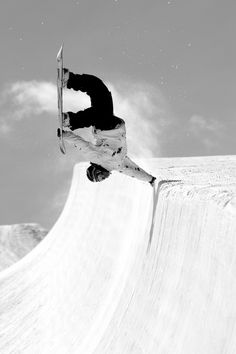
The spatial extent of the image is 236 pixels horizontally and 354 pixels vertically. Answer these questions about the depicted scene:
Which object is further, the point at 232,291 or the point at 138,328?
the point at 138,328

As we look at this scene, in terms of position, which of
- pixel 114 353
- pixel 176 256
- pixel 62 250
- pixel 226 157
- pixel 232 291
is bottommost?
pixel 114 353

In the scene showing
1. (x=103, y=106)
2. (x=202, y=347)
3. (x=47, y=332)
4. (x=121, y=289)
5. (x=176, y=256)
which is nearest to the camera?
(x=202, y=347)

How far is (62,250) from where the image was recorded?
15273mm

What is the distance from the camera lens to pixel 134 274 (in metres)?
8.77

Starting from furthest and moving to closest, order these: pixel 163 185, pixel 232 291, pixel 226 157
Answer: pixel 226 157
pixel 163 185
pixel 232 291

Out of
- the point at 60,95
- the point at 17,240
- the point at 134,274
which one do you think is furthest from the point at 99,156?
the point at 17,240

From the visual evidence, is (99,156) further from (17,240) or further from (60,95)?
(17,240)

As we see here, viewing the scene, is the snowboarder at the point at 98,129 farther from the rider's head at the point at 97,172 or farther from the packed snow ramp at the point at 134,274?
the packed snow ramp at the point at 134,274

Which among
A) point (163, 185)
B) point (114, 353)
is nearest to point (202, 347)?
point (114, 353)

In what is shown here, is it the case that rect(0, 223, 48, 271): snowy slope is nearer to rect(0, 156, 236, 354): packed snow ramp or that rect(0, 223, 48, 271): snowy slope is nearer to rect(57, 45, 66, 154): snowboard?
rect(0, 156, 236, 354): packed snow ramp

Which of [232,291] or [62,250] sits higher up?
[62,250]

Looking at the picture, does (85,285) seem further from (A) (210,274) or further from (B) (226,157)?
(A) (210,274)

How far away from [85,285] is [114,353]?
4307mm

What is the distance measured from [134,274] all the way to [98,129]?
2626 mm
